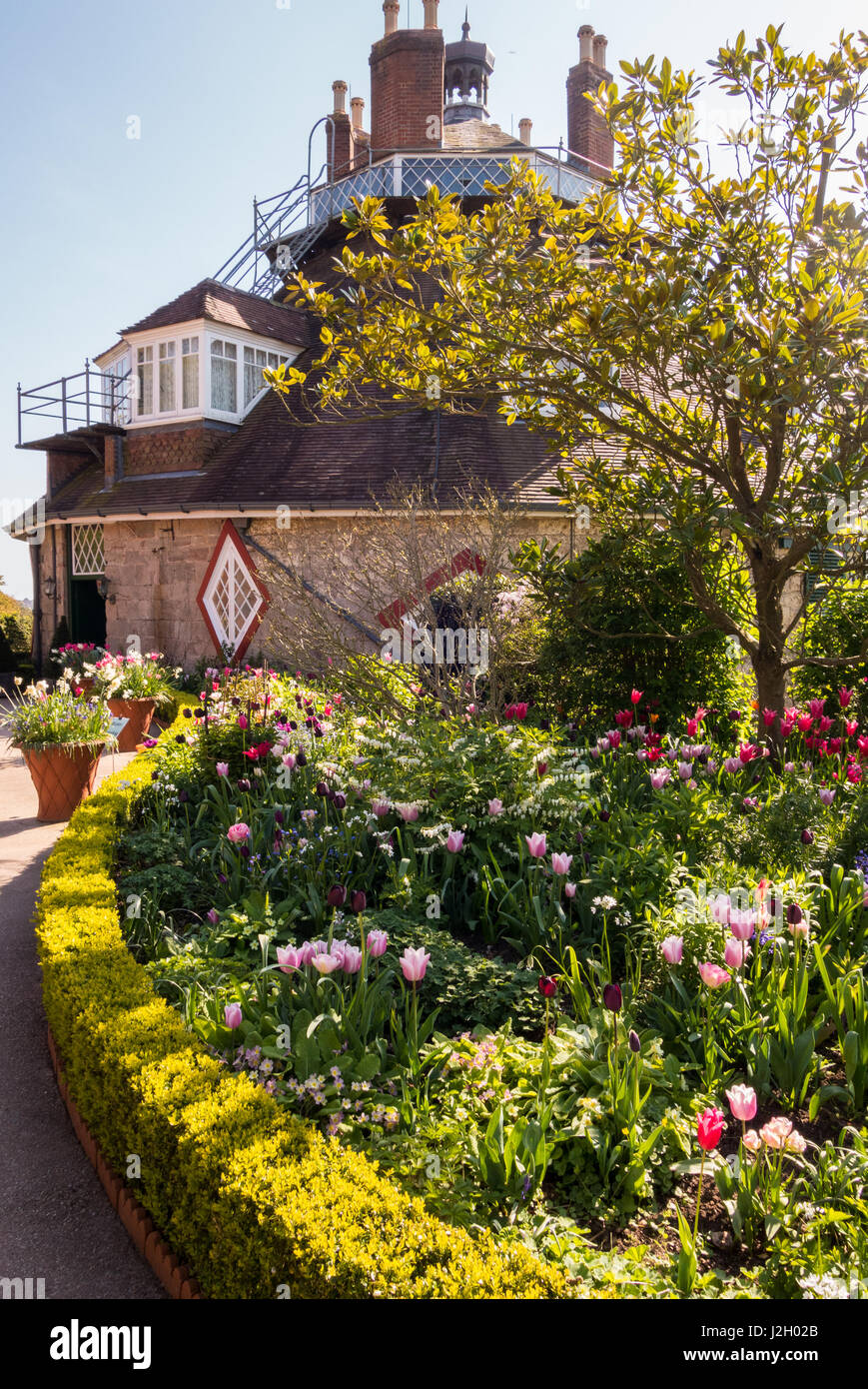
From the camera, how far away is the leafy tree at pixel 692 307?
579cm

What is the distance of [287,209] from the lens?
21.5 metres

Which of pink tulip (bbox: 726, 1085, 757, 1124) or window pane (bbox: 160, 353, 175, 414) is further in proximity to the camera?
window pane (bbox: 160, 353, 175, 414)

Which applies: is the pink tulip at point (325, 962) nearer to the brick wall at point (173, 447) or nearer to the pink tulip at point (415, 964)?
the pink tulip at point (415, 964)

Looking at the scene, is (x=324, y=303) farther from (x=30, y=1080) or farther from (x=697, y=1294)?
(x=697, y=1294)

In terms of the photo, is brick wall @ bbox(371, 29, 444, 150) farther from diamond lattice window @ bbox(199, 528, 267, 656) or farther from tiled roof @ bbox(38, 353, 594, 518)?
diamond lattice window @ bbox(199, 528, 267, 656)

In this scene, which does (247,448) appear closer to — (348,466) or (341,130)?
(348,466)

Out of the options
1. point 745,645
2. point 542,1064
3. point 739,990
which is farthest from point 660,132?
point 542,1064

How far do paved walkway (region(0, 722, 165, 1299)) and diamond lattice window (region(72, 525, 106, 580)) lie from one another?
1617 cm

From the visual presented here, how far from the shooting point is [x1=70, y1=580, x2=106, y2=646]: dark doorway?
21.4m

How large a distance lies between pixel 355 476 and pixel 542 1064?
43.5 ft

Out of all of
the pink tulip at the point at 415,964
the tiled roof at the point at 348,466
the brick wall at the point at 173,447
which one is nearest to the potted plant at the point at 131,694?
the tiled roof at the point at 348,466

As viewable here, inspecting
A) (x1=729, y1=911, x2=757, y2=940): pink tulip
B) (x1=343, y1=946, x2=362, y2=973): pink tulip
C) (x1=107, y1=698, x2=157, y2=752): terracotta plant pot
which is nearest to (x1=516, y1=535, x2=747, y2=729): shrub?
(x1=729, y1=911, x2=757, y2=940): pink tulip

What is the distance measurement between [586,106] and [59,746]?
21.9m

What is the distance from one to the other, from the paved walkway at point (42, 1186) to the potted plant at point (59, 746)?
10.7 feet
